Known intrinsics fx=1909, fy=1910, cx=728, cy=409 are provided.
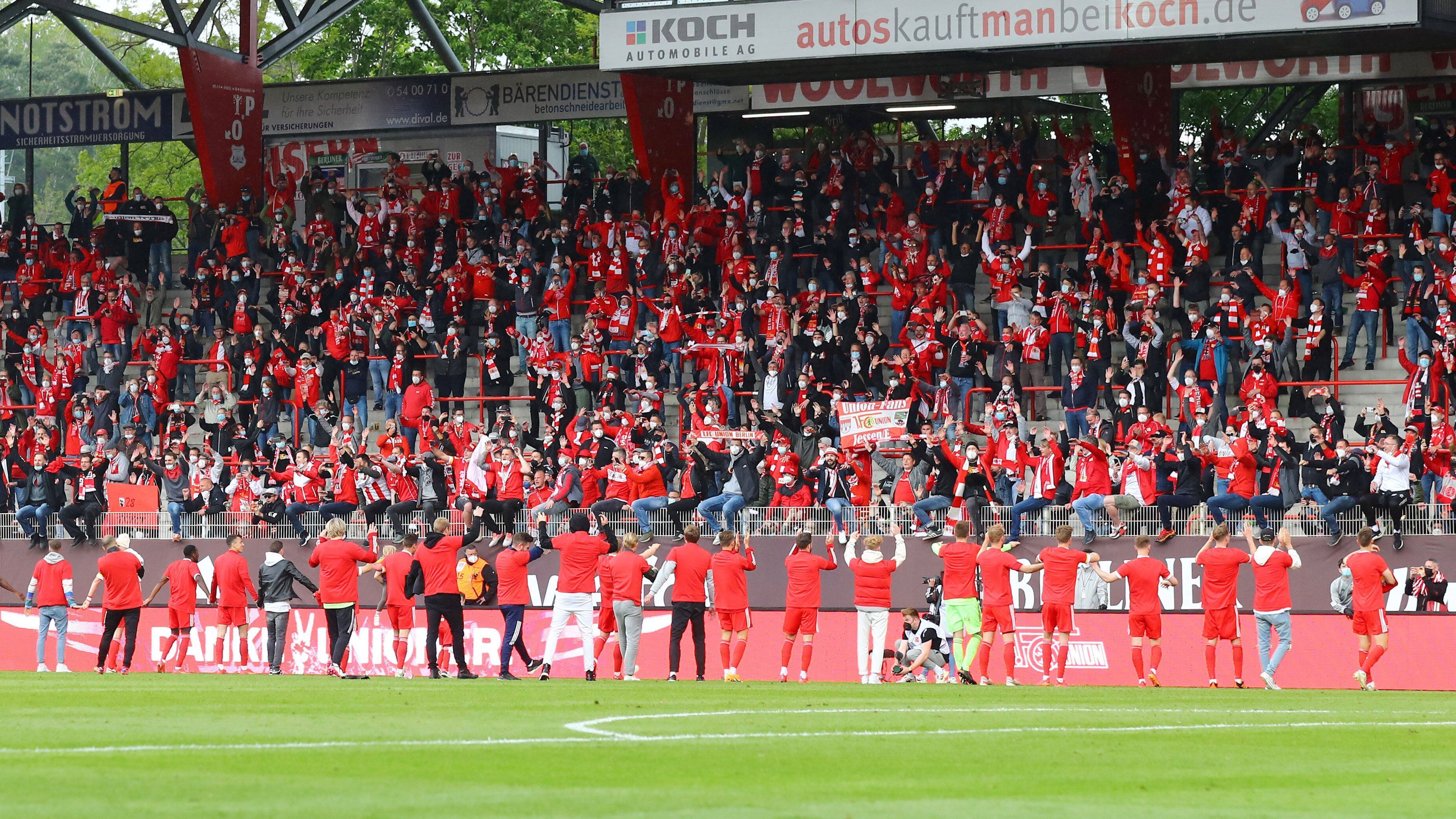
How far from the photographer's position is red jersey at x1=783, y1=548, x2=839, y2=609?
19.3 m

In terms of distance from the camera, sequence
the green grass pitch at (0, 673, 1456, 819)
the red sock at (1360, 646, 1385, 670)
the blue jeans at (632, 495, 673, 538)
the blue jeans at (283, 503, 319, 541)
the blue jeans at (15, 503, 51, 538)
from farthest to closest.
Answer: the blue jeans at (15, 503, 51, 538) → the blue jeans at (283, 503, 319, 541) → the blue jeans at (632, 495, 673, 538) → the red sock at (1360, 646, 1385, 670) → the green grass pitch at (0, 673, 1456, 819)

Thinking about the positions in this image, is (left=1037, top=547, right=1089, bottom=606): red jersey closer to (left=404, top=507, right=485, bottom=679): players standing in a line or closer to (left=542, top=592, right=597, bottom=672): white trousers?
(left=542, top=592, right=597, bottom=672): white trousers

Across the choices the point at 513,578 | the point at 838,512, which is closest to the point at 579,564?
the point at 513,578

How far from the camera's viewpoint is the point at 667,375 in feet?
93.2

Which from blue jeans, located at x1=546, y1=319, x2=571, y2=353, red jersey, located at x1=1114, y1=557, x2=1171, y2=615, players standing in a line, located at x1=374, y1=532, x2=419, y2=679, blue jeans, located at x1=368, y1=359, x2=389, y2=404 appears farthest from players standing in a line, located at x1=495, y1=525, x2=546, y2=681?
blue jeans, located at x1=368, y1=359, x2=389, y2=404

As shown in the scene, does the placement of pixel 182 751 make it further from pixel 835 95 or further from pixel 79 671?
→ pixel 835 95

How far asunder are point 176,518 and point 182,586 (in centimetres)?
443

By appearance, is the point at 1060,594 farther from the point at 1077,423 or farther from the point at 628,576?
the point at 1077,423

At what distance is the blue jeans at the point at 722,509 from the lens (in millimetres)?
23891

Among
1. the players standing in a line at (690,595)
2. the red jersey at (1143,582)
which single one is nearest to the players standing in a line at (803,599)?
the players standing in a line at (690,595)

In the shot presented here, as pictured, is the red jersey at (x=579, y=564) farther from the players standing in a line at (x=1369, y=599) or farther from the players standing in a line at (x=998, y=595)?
the players standing in a line at (x=1369, y=599)

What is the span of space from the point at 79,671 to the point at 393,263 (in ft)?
32.9

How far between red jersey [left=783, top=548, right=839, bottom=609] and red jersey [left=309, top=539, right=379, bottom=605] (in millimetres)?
4281

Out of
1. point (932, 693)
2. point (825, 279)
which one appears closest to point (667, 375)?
point (825, 279)
